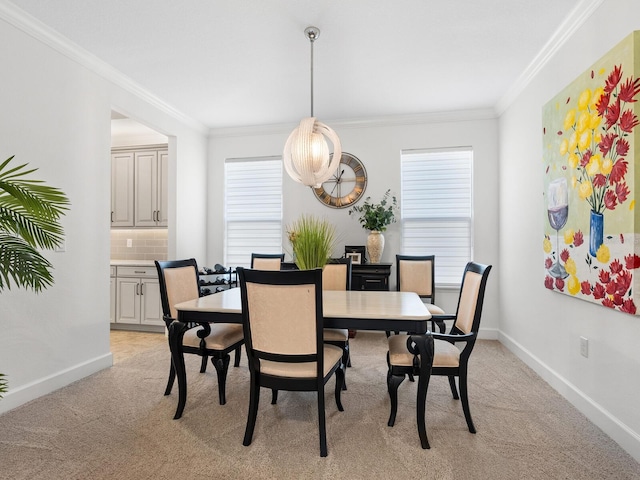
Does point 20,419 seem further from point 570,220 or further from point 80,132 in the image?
point 570,220

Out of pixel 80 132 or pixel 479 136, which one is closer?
pixel 80 132

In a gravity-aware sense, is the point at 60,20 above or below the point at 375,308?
above

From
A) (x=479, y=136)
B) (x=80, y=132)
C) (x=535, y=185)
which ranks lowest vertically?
(x=535, y=185)

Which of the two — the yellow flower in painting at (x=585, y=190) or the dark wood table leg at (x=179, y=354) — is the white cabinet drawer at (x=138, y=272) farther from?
the yellow flower in painting at (x=585, y=190)

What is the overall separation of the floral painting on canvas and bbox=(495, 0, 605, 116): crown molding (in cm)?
40

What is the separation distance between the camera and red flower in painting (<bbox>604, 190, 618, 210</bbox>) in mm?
2109

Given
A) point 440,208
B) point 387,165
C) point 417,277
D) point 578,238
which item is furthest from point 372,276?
point 578,238

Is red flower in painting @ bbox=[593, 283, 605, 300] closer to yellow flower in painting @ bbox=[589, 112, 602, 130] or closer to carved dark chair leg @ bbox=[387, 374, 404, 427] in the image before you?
yellow flower in painting @ bbox=[589, 112, 602, 130]

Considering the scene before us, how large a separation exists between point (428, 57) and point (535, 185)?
1.46 metres

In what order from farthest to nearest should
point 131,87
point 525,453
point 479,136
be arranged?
point 479,136 < point 131,87 < point 525,453

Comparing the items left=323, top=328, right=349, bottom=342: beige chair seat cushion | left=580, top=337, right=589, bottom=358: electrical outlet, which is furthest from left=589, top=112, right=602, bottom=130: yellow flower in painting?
left=323, top=328, right=349, bottom=342: beige chair seat cushion

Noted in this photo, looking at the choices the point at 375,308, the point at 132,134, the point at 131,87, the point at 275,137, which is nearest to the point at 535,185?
the point at 375,308

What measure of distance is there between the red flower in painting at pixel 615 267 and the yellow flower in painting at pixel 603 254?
0.18ft

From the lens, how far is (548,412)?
8.14ft
